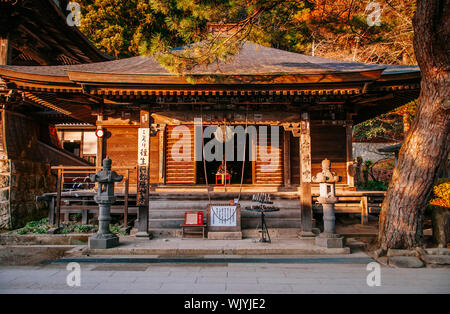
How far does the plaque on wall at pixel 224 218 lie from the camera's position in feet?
26.6

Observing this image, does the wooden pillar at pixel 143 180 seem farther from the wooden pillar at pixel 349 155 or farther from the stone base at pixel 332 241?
Result: the wooden pillar at pixel 349 155

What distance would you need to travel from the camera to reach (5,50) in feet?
34.2

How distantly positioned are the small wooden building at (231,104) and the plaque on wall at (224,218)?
4.52ft

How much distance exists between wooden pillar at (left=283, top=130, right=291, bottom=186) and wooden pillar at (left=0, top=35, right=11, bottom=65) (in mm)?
11557

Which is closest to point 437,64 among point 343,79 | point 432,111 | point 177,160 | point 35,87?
point 432,111

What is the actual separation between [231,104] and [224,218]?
374cm

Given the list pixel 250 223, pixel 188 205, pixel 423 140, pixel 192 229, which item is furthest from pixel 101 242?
pixel 423 140

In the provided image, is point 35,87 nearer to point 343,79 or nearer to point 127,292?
point 127,292

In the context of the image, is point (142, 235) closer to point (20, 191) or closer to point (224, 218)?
point (224, 218)

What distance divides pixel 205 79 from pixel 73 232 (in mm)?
6803

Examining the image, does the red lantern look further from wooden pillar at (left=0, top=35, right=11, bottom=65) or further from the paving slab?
the paving slab

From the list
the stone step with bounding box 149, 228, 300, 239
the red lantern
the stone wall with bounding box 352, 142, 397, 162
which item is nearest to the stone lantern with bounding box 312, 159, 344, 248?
the stone step with bounding box 149, 228, 300, 239

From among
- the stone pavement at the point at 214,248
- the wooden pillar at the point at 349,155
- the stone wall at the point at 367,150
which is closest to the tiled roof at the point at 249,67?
the wooden pillar at the point at 349,155

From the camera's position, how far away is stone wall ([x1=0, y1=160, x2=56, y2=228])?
10.1 metres
